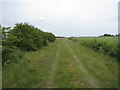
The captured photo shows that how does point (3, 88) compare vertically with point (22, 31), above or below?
below

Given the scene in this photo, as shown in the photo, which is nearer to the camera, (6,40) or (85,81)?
(85,81)

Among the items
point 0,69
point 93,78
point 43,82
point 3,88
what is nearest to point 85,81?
point 93,78

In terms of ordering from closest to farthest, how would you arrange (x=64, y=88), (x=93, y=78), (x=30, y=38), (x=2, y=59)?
1. (x=64, y=88)
2. (x=93, y=78)
3. (x=2, y=59)
4. (x=30, y=38)

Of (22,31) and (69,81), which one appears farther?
(22,31)

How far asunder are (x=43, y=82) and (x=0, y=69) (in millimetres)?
3247

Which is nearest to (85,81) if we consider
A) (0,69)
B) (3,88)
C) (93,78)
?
(93,78)

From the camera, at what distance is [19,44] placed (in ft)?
52.9

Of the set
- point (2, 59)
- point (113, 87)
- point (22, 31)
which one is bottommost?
point (113, 87)

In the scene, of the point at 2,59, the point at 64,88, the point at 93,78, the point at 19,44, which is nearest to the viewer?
the point at 64,88

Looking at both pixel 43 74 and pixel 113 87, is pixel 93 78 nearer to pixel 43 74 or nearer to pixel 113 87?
pixel 113 87

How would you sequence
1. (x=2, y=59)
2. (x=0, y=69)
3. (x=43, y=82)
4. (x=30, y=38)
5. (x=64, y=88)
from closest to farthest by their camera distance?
(x=64, y=88) < (x=43, y=82) < (x=0, y=69) < (x=2, y=59) < (x=30, y=38)

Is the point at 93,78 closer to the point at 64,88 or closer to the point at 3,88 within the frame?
the point at 64,88

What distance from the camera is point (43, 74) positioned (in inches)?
293

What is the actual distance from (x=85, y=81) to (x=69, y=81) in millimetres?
735
